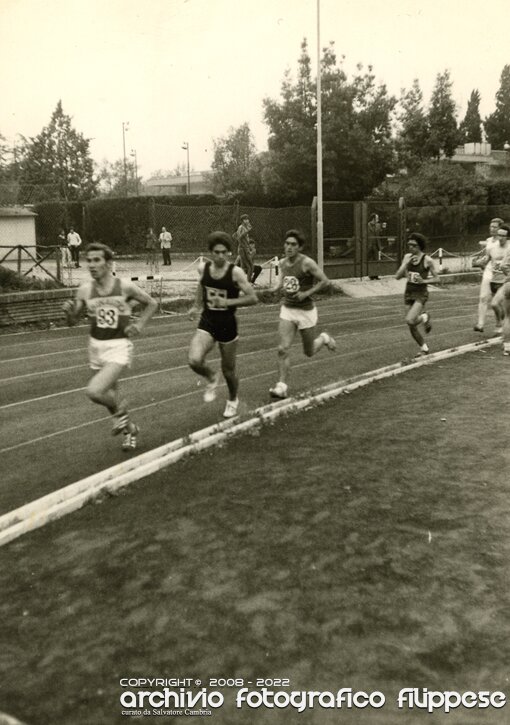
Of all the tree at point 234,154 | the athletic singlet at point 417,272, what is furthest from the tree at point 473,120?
the athletic singlet at point 417,272

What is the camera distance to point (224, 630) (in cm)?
420

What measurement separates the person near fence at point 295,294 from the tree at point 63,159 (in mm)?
48563

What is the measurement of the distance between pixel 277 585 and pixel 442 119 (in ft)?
171

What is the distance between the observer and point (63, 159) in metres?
57.3

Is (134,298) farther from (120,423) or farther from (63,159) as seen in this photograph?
(63,159)

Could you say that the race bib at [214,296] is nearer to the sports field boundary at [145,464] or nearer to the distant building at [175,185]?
the sports field boundary at [145,464]

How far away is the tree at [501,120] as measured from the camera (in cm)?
7281

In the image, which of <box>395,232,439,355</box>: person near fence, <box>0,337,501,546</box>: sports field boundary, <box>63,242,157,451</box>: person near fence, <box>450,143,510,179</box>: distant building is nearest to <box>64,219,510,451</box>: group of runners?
<box>63,242,157,451</box>: person near fence

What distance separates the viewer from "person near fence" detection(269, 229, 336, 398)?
948cm

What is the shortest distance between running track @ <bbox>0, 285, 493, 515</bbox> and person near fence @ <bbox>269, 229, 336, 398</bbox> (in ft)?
1.95

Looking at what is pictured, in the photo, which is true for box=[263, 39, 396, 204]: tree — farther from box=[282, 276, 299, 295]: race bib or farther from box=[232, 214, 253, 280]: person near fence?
box=[282, 276, 299, 295]: race bib

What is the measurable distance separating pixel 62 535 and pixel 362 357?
8.29 metres

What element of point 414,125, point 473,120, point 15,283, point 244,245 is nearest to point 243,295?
point 15,283

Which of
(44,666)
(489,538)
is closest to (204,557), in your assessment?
(44,666)
